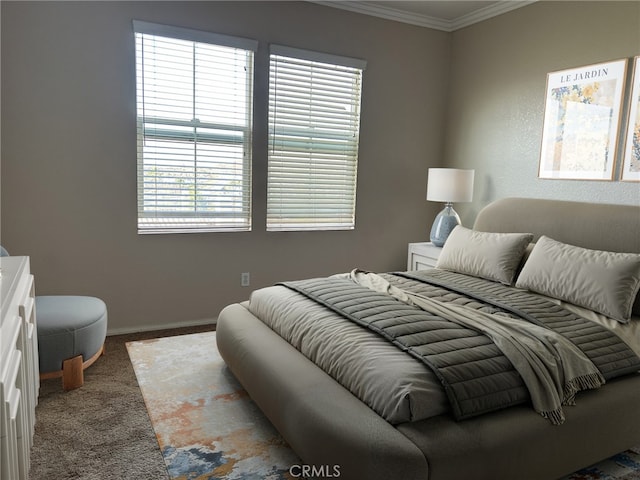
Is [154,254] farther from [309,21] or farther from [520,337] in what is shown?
[520,337]

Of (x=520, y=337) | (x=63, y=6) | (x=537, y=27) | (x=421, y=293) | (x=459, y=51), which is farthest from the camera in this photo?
(x=459, y=51)

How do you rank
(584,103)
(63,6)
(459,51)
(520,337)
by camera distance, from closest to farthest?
1. (520,337)
2. (63,6)
3. (584,103)
4. (459,51)

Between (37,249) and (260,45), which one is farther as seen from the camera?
(260,45)

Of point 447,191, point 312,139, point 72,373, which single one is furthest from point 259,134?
point 72,373

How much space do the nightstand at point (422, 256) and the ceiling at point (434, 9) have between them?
206 cm

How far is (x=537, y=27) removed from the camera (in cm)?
384

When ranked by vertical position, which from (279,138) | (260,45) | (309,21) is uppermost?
(309,21)

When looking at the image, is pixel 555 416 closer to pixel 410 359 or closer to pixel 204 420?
pixel 410 359

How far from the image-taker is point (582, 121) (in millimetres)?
3514

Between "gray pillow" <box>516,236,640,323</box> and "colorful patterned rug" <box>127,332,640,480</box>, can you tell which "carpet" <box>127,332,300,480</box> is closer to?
"colorful patterned rug" <box>127,332,640,480</box>

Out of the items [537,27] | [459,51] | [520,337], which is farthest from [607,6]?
[520,337]

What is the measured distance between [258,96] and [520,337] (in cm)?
277

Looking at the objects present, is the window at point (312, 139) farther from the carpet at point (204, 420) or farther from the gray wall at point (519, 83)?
the carpet at point (204, 420)

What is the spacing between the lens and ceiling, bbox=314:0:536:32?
4086mm
